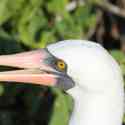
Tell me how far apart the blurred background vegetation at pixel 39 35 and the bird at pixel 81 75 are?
78 cm

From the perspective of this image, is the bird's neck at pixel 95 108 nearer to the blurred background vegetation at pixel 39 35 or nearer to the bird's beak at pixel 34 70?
the bird's beak at pixel 34 70

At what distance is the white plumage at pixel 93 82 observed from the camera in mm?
4184

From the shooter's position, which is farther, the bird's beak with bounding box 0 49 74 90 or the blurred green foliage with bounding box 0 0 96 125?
the blurred green foliage with bounding box 0 0 96 125

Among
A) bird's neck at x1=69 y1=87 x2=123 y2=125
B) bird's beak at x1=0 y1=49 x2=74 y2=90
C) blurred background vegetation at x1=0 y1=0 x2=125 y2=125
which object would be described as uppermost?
bird's beak at x1=0 y1=49 x2=74 y2=90

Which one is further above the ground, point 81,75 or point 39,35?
point 81,75

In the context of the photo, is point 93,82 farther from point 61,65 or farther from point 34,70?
point 34,70

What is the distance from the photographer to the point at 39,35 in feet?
18.4

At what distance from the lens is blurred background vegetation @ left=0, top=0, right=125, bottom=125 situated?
5.34 meters

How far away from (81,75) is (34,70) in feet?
0.83

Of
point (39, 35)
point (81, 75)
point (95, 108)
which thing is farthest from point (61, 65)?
point (39, 35)

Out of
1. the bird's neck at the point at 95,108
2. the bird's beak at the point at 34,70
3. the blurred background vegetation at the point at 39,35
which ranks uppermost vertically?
the bird's beak at the point at 34,70

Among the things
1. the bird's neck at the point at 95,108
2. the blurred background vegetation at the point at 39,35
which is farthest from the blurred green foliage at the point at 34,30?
the bird's neck at the point at 95,108

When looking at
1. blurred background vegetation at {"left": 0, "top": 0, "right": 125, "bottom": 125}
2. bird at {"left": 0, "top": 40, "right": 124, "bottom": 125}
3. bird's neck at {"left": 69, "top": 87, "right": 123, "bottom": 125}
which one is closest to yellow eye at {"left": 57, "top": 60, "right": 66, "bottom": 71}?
Answer: bird at {"left": 0, "top": 40, "right": 124, "bottom": 125}

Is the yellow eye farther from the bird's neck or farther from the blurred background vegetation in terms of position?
the blurred background vegetation
